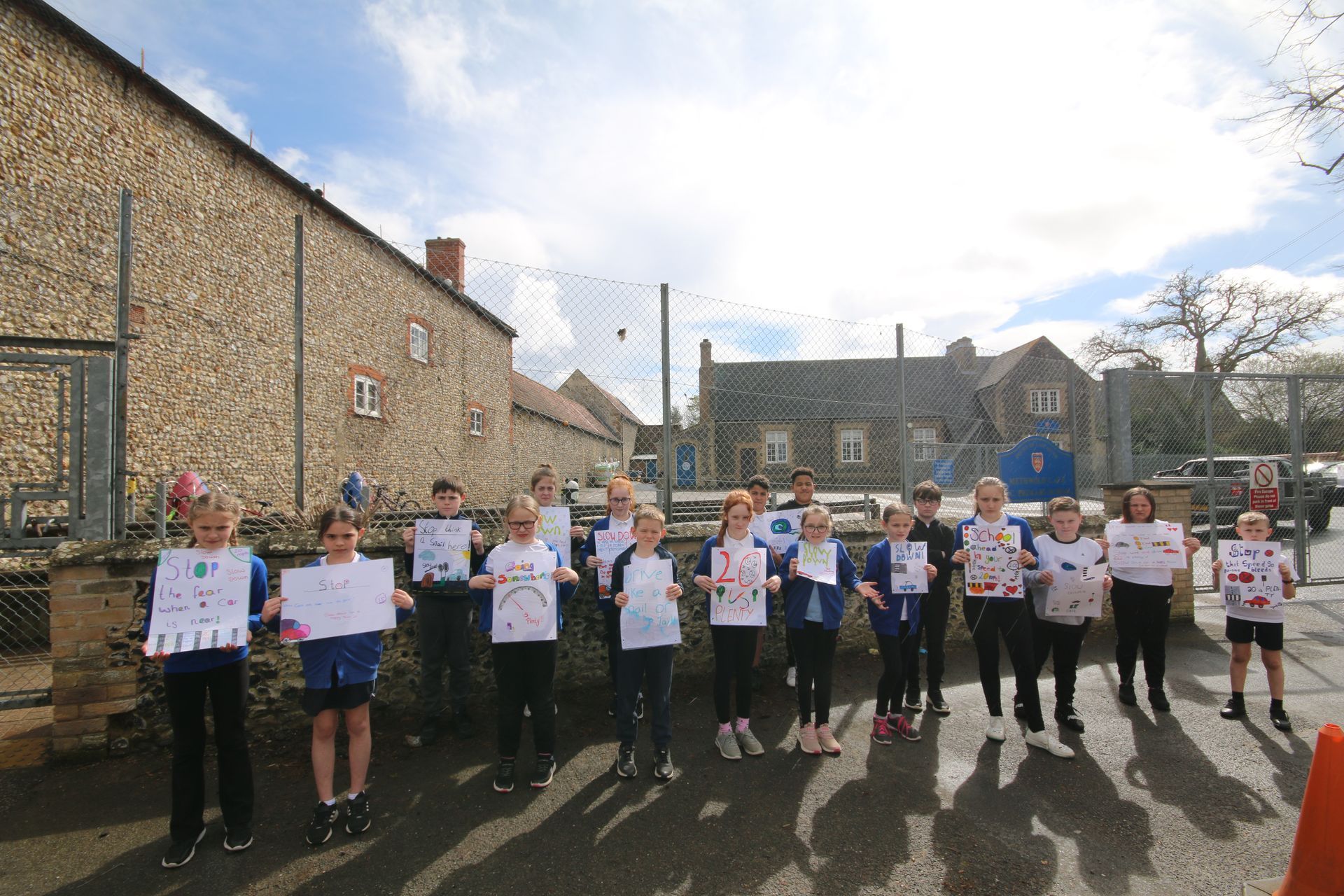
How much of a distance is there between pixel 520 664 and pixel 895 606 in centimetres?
247

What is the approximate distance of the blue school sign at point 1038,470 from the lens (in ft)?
22.7

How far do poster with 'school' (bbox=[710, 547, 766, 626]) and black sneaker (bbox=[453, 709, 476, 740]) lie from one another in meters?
1.79

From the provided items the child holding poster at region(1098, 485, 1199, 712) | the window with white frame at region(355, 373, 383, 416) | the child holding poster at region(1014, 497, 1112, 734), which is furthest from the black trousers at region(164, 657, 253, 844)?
the window with white frame at region(355, 373, 383, 416)

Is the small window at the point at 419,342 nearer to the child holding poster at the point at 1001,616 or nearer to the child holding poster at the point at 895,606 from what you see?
the child holding poster at the point at 895,606

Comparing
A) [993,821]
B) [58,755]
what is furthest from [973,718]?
[58,755]

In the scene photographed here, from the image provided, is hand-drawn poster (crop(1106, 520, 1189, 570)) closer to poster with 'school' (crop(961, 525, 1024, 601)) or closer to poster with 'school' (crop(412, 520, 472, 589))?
poster with 'school' (crop(961, 525, 1024, 601))

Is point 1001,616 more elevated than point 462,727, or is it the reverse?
point 1001,616

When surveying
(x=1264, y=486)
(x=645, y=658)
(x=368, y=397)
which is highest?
(x=368, y=397)

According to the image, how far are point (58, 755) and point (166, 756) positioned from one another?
58 centimetres

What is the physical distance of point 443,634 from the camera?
413 cm

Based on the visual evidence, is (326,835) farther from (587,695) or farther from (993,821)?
(993,821)

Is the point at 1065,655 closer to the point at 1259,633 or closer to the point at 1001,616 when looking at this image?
the point at 1001,616

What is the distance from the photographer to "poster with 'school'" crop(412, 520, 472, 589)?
13.0ft

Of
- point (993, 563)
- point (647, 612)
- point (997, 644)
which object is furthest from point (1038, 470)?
point (647, 612)
